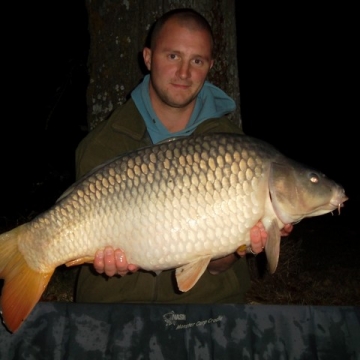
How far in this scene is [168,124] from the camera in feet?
7.61

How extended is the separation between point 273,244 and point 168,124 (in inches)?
34.2

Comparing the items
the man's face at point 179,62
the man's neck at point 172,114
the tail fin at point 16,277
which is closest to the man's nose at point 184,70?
the man's face at point 179,62

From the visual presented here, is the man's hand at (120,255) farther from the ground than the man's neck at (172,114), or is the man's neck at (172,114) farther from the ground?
the man's neck at (172,114)

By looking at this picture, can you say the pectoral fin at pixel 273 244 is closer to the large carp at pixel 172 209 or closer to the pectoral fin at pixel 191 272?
the large carp at pixel 172 209

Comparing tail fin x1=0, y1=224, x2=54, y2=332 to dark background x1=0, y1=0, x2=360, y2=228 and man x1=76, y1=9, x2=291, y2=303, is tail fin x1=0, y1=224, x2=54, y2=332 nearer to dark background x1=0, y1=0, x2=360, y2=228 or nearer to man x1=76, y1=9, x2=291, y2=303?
man x1=76, y1=9, x2=291, y2=303

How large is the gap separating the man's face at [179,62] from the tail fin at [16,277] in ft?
2.93

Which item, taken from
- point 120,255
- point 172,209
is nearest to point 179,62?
point 172,209

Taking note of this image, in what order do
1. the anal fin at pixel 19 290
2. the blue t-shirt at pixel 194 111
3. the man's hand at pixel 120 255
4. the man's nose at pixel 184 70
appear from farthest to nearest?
1. the blue t-shirt at pixel 194 111
2. the man's nose at pixel 184 70
3. the man's hand at pixel 120 255
4. the anal fin at pixel 19 290

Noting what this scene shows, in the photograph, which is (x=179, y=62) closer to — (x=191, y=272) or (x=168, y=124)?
(x=168, y=124)

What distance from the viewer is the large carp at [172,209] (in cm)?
169

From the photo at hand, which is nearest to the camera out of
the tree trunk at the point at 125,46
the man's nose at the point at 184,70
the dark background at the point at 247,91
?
the man's nose at the point at 184,70

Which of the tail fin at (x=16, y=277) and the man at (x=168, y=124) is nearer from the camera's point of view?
the tail fin at (x=16, y=277)

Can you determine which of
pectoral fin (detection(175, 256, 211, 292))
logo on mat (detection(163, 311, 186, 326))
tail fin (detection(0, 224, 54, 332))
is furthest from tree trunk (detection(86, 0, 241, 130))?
logo on mat (detection(163, 311, 186, 326))

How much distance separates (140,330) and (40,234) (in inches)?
20.7
